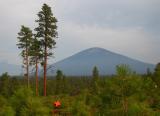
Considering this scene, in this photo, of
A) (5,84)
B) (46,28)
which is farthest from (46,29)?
(5,84)

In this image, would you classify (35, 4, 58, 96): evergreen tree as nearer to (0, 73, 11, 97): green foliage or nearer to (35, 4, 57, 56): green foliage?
(35, 4, 57, 56): green foliage

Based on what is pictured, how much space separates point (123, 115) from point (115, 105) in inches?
22.0

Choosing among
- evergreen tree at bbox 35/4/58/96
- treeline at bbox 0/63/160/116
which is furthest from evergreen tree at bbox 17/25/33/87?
treeline at bbox 0/63/160/116

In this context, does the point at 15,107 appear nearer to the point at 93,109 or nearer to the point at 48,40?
the point at 93,109

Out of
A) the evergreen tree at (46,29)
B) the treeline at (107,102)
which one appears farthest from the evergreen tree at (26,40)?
the treeline at (107,102)

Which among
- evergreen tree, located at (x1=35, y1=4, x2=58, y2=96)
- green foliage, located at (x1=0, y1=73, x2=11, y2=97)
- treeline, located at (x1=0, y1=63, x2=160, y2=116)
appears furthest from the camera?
green foliage, located at (x1=0, y1=73, x2=11, y2=97)

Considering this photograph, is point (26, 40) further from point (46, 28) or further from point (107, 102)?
point (107, 102)

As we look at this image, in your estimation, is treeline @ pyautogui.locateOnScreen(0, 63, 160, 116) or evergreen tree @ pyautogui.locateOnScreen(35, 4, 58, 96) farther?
evergreen tree @ pyautogui.locateOnScreen(35, 4, 58, 96)

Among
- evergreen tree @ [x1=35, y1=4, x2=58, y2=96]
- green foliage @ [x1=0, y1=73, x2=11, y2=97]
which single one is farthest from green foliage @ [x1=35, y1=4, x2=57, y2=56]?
green foliage @ [x1=0, y1=73, x2=11, y2=97]

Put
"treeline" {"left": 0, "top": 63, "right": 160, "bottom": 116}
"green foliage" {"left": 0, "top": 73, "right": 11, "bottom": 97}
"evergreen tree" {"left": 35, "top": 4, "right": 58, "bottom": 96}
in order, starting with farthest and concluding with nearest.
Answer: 1. "green foliage" {"left": 0, "top": 73, "right": 11, "bottom": 97}
2. "evergreen tree" {"left": 35, "top": 4, "right": 58, "bottom": 96}
3. "treeline" {"left": 0, "top": 63, "right": 160, "bottom": 116}

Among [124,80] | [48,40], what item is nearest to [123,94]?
[124,80]

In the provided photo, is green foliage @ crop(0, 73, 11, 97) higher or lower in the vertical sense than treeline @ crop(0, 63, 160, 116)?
higher

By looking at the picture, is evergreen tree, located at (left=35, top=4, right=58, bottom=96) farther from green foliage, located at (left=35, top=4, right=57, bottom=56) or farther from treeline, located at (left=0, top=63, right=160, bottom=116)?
treeline, located at (left=0, top=63, right=160, bottom=116)

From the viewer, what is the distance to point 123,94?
1590 centimetres
